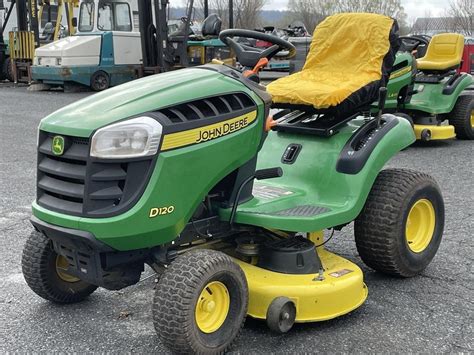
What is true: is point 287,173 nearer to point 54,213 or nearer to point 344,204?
point 344,204

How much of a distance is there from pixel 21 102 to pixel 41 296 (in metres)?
11.8

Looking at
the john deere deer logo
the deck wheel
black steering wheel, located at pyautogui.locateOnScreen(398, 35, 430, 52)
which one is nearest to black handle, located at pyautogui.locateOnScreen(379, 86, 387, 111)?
the deck wheel

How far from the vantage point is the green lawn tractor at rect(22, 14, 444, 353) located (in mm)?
2666

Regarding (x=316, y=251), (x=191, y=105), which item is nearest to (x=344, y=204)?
(x=316, y=251)

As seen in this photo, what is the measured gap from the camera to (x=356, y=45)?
4.03 m

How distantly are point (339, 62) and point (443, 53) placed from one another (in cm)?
535

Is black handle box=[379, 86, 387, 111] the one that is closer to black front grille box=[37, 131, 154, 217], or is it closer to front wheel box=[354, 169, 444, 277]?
front wheel box=[354, 169, 444, 277]

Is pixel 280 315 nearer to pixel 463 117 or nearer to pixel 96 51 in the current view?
pixel 463 117

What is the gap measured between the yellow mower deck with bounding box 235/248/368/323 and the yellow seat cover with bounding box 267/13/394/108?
99 cm

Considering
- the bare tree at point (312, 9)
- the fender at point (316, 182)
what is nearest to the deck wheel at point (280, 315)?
the fender at point (316, 182)

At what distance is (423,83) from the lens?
8.85 metres

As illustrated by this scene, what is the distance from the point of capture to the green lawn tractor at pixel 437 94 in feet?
27.0

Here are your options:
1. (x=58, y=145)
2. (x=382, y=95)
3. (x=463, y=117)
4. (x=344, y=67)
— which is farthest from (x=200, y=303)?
(x=463, y=117)

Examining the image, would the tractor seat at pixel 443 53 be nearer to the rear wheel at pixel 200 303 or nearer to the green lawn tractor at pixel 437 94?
the green lawn tractor at pixel 437 94
